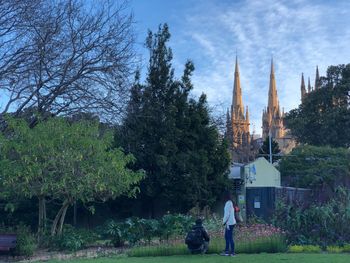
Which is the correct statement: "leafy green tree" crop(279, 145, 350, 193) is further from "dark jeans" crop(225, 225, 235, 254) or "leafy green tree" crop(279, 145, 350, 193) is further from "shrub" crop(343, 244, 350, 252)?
"dark jeans" crop(225, 225, 235, 254)

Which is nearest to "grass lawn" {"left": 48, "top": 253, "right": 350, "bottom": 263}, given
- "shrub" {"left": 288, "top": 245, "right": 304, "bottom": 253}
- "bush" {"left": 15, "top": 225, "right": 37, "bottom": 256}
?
"shrub" {"left": 288, "top": 245, "right": 304, "bottom": 253}

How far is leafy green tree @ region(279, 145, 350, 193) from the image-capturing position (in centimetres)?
3234

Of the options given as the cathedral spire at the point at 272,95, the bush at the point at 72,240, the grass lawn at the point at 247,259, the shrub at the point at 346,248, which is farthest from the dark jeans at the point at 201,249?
the cathedral spire at the point at 272,95

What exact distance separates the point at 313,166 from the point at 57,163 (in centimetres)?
2289

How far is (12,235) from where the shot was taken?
15.5 metres

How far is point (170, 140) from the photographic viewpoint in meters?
22.0

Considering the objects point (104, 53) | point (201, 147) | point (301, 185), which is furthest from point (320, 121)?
point (104, 53)

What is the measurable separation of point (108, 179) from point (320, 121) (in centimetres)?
3516

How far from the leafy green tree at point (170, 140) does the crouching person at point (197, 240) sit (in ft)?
27.2

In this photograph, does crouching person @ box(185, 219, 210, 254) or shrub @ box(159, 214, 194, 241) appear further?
shrub @ box(159, 214, 194, 241)

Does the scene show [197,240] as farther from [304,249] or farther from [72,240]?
[72,240]

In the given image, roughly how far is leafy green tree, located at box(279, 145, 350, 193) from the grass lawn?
19578mm

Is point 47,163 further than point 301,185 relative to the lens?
No

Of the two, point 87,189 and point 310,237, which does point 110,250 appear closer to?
point 87,189
